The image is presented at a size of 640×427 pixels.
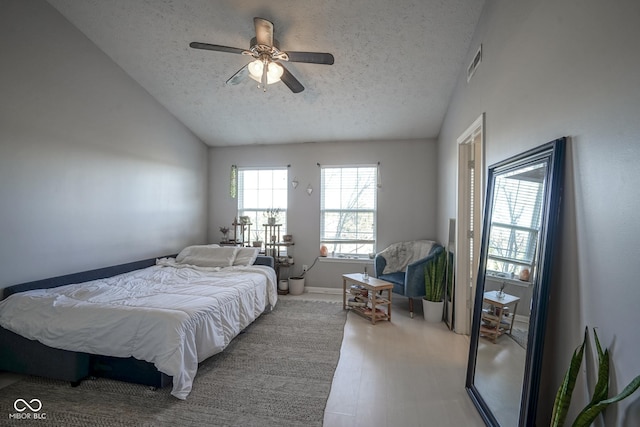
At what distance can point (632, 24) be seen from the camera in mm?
1018

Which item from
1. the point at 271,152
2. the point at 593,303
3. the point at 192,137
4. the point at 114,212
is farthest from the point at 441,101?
the point at 114,212

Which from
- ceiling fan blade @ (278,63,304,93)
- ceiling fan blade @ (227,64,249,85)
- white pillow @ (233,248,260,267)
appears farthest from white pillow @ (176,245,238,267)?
ceiling fan blade @ (278,63,304,93)

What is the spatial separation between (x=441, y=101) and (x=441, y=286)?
234 cm

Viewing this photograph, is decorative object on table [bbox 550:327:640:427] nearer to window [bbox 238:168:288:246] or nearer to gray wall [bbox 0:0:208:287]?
gray wall [bbox 0:0:208:287]

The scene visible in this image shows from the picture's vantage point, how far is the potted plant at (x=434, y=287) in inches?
142

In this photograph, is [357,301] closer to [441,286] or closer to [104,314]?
[441,286]

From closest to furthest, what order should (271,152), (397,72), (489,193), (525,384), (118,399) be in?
(525,384) → (118,399) → (489,193) → (397,72) → (271,152)

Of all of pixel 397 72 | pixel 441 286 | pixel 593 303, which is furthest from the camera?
pixel 441 286

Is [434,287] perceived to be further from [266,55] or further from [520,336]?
[266,55]

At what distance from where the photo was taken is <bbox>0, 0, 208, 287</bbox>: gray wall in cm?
254

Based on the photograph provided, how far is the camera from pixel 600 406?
3.39 feet

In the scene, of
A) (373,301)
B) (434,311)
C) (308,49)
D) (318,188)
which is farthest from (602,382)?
(318,188)

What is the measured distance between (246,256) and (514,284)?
10.6 feet

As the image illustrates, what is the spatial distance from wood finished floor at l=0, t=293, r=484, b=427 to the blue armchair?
443mm
